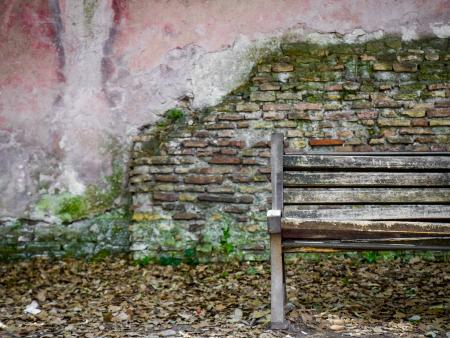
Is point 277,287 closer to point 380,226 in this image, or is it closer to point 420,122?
point 380,226

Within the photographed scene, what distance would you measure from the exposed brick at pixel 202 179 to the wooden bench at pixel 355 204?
146 centimetres

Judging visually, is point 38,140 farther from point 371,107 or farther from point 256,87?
point 371,107

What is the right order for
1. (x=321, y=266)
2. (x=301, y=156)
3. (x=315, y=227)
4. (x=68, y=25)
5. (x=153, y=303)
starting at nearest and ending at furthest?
(x=315, y=227)
(x=301, y=156)
(x=153, y=303)
(x=321, y=266)
(x=68, y=25)

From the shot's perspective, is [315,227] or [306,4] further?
[306,4]

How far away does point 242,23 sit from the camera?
5625 mm

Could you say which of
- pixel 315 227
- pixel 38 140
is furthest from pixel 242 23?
pixel 315 227

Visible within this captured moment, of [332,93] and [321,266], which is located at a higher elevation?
[332,93]

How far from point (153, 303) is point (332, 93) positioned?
2389 mm

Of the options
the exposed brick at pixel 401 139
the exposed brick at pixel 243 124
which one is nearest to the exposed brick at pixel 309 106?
the exposed brick at pixel 243 124

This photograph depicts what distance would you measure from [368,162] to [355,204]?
0.28 meters

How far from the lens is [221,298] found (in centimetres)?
466

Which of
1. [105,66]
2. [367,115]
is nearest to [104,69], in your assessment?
[105,66]

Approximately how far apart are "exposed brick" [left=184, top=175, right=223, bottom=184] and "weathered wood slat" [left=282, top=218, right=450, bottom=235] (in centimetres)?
181

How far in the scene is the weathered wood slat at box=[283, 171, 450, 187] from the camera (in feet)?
13.1
